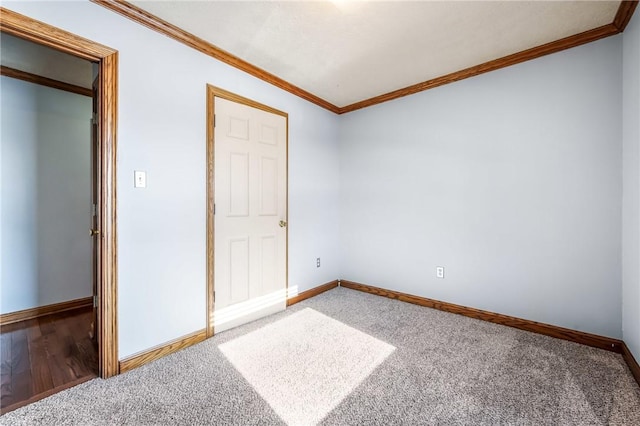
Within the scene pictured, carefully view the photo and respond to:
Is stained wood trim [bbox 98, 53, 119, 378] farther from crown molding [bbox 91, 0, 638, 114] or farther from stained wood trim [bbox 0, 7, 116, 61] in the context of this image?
crown molding [bbox 91, 0, 638, 114]

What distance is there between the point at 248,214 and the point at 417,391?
6.30 feet

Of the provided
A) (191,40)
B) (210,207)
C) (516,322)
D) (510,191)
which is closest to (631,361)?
(516,322)

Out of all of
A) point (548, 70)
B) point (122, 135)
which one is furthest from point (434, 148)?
point (122, 135)

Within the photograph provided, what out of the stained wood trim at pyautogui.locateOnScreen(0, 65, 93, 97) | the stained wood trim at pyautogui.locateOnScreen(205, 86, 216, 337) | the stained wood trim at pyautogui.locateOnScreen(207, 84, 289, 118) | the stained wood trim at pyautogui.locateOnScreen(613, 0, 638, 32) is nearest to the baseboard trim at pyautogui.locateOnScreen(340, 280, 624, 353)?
the stained wood trim at pyautogui.locateOnScreen(205, 86, 216, 337)

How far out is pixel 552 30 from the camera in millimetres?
2074

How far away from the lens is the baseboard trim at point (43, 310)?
260cm

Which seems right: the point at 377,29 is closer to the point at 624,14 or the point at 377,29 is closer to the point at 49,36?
the point at 624,14

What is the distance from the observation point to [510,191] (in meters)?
2.48

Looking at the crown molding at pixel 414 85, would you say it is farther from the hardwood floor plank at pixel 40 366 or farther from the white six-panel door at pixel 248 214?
the hardwood floor plank at pixel 40 366

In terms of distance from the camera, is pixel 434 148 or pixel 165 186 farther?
pixel 434 148

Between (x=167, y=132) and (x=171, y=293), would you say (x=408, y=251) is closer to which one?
(x=171, y=293)

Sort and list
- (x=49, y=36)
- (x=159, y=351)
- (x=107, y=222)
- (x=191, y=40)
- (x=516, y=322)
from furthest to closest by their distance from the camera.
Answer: (x=516, y=322), (x=191, y=40), (x=159, y=351), (x=107, y=222), (x=49, y=36)

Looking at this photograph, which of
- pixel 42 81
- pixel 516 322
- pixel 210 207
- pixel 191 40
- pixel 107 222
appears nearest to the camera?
pixel 107 222

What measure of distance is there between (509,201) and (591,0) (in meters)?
1.45
